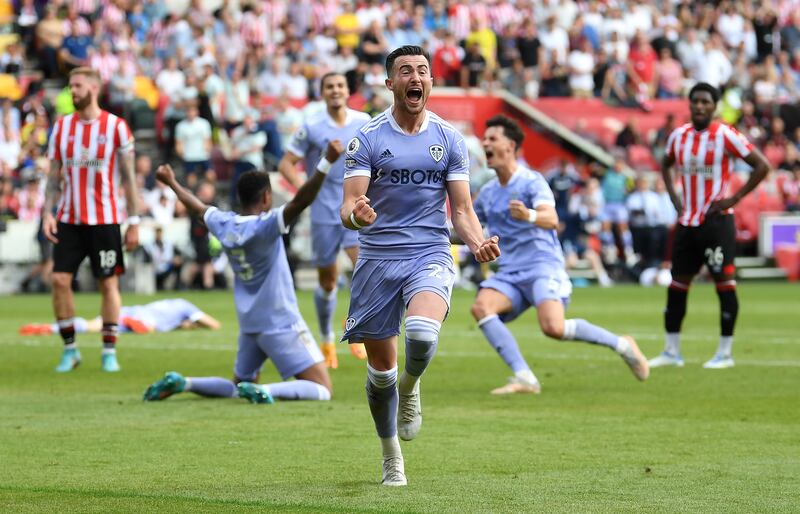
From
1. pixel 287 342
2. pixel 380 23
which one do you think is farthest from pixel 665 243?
pixel 287 342

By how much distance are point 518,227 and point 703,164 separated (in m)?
2.45

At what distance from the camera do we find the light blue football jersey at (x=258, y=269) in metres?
10.5

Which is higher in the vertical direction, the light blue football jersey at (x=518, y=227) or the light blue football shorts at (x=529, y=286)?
the light blue football jersey at (x=518, y=227)

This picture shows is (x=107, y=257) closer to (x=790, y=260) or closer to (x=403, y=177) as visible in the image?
(x=403, y=177)

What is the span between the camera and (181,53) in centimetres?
2927

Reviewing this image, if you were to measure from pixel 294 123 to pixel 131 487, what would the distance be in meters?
21.7

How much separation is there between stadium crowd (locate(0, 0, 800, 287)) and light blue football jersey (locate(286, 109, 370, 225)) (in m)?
9.57

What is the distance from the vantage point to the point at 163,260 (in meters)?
26.8

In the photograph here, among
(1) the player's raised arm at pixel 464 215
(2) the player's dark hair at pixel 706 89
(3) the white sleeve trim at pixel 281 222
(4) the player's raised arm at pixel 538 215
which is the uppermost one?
(2) the player's dark hair at pixel 706 89

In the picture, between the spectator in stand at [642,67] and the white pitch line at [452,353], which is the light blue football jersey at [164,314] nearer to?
the white pitch line at [452,353]

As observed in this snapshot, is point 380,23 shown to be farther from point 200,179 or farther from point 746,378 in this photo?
point 746,378

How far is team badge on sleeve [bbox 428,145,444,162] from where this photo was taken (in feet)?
24.8

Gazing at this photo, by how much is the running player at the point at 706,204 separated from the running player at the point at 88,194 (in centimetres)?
501

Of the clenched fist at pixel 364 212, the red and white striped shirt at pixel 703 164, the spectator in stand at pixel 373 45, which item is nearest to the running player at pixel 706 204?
the red and white striped shirt at pixel 703 164
